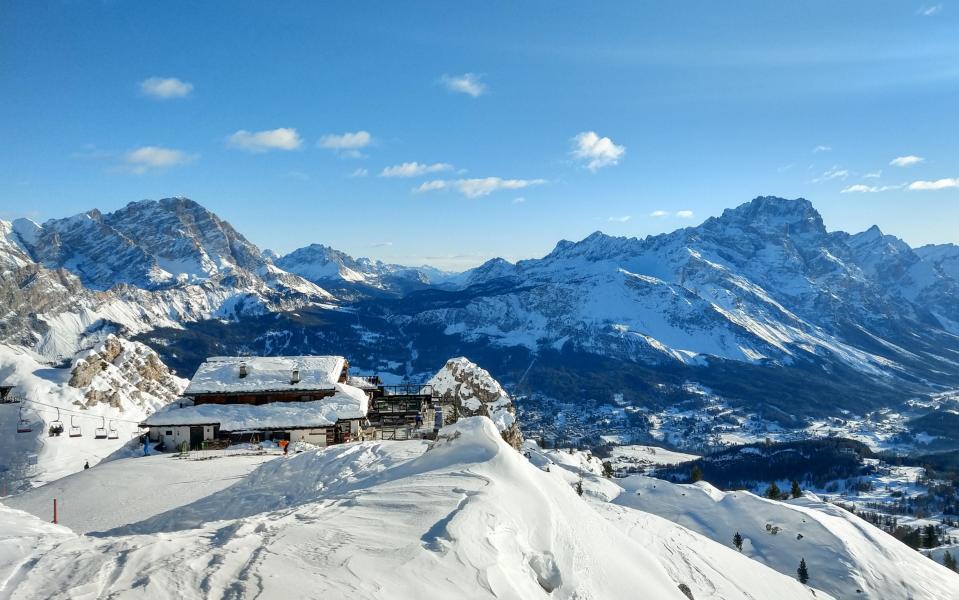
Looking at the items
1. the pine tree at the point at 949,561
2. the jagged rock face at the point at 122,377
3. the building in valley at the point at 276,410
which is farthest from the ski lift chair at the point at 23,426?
the pine tree at the point at 949,561

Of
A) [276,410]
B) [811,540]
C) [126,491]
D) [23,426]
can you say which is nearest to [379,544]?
[126,491]

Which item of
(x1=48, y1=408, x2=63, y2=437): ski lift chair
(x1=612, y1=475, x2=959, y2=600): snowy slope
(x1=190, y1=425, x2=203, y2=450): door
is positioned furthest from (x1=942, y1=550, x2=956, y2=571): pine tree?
(x1=48, y1=408, x2=63, y2=437): ski lift chair

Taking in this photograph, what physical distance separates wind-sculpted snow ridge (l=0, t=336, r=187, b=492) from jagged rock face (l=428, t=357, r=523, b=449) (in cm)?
3362

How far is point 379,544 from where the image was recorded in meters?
16.2

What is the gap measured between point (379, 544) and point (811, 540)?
279 feet

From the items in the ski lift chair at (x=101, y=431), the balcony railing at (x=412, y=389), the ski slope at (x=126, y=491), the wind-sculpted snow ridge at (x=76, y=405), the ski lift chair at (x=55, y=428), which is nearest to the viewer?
the ski slope at (x=126, y=491)

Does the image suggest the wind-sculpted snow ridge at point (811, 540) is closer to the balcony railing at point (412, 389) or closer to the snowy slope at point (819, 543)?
the snowy slope at point (819, 543)

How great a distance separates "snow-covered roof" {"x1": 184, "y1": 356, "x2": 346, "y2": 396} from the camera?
5053 cm

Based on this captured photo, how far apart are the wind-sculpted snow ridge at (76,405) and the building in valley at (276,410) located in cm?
800

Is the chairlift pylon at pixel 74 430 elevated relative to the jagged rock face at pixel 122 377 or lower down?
lower down

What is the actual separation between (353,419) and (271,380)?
9329mm

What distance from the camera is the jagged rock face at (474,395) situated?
69250 mm

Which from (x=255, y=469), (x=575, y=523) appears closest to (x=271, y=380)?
(x=255, y=469)

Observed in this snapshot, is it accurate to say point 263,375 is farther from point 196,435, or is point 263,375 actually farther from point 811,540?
point 811,540
